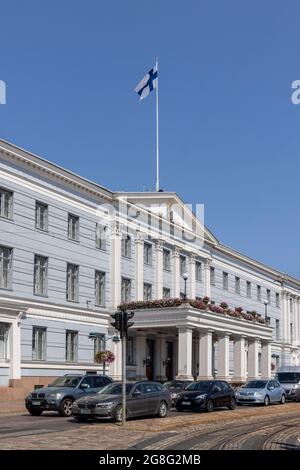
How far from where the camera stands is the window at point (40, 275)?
141ft

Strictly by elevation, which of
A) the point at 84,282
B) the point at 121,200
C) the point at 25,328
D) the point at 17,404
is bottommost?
the point at 17,404

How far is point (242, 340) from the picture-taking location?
58.6 metres

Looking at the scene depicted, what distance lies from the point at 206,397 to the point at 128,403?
6.82m

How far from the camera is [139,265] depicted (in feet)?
175

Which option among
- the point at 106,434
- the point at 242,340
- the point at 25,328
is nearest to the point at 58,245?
the point at 25,328

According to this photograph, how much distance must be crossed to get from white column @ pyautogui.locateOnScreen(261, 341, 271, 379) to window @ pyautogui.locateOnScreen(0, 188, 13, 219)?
31012mm

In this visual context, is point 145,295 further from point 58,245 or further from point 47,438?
point 47,438

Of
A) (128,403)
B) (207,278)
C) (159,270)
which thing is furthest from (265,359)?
(128,403)

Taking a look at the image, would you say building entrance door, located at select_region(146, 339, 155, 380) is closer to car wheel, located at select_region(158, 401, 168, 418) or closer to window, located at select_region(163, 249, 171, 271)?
window, located at select_region(163, 249, 171, 271)

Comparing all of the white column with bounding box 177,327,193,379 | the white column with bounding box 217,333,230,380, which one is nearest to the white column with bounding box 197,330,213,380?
the white column with bounding box 177,327,193,379

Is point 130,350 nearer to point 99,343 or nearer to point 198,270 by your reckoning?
point 99,343
